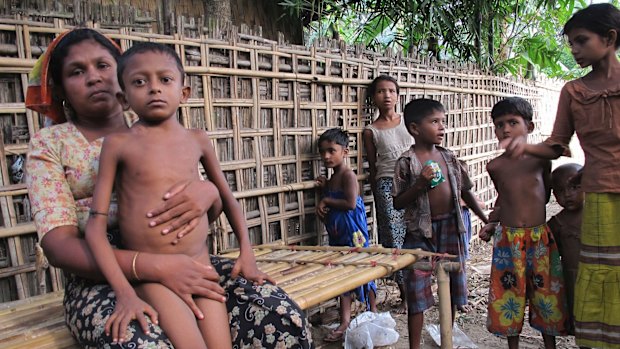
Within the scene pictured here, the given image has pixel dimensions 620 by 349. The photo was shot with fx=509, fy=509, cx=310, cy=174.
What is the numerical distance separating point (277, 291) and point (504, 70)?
691 cm

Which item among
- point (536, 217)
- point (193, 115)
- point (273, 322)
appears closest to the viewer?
point (273, 322)

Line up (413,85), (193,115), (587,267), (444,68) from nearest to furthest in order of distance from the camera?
(587,267), (193,115), (413,85), (444,68)

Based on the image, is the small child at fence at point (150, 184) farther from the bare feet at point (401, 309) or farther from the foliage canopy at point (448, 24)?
the foliage canopy at point (448, 24)

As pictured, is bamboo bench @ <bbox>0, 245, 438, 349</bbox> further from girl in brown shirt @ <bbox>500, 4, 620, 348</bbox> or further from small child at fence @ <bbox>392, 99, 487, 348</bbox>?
girl in brown shirt @ <bbox>500, 4, 620, 348</bbox>

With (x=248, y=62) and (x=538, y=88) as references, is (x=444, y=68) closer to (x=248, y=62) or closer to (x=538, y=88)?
(x=248, y=62)

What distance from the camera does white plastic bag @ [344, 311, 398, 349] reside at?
334 centimetres

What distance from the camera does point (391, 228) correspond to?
404 cm

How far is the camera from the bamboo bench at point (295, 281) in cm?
168

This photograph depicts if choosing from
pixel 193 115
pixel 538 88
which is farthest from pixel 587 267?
pixel 538 88

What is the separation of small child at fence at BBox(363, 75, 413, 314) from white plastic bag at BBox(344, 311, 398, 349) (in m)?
0.66

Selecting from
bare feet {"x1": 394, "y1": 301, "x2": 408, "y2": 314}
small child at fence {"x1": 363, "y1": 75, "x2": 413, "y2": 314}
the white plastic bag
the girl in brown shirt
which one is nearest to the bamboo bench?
the white plastic bag

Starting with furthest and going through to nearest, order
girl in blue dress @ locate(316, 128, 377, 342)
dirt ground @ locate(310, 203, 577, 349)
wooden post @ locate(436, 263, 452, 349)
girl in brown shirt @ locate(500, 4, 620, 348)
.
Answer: girl in blue dress @ locate(316, 128, 377, 342)
dirt ground @ locate(310, 203, 577, 349)
wooden post @ locate(436, 263, 452, 349)
girl in brown shirt @ locate(500, 4, 620, 348)

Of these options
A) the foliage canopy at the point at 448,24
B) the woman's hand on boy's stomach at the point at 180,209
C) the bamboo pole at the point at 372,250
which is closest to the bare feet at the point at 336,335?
the bamboo pole at the point at 372,250

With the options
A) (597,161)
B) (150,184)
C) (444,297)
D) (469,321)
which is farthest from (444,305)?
(150,184)
